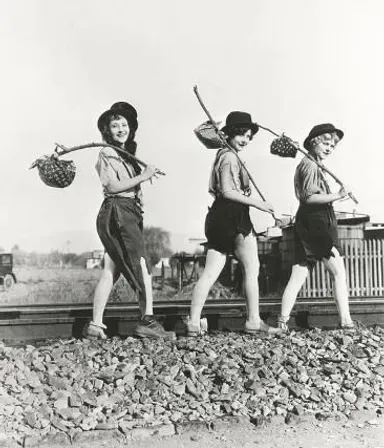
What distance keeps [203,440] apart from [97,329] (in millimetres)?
1581

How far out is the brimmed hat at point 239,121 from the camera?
4676mm

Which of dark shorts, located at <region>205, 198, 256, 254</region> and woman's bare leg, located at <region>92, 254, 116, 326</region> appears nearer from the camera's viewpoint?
woman's bare leg, located at <region>92, 254, 116, 326</region>

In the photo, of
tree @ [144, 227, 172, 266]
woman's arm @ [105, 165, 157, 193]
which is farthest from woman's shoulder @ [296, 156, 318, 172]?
tree @ [144, 227, 172, 266]

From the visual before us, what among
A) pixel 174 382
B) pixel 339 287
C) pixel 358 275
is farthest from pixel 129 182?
pixel 358 275

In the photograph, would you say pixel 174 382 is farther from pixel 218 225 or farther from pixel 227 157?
pixel 227 157

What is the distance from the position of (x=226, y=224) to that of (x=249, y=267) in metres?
0.41

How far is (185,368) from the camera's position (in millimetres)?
3648

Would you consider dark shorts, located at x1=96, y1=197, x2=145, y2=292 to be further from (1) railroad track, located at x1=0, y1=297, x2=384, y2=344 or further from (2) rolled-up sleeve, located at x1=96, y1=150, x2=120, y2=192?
(1) railroad track, located at x1=0, y1=297, x2=384, y2=344

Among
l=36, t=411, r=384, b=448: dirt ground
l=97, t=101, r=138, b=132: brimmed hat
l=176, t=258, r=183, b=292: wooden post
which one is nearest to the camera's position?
l=36, t=411, r=384, b=448: dirt ground

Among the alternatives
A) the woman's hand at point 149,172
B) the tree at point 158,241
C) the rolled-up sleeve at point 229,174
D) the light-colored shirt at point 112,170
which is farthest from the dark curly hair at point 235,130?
the tree at point 158,241

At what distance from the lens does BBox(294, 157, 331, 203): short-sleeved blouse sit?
4891 mm

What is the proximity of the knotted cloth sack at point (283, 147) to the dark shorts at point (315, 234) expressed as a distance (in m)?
0.57

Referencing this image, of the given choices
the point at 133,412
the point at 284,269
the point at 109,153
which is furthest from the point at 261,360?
the point at 284,269

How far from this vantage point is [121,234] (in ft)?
14.1
